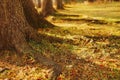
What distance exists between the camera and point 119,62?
8062mm

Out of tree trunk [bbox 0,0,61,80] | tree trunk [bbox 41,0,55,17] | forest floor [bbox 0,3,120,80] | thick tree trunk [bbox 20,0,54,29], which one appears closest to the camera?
forest floor [bbox 0,3,120,80]

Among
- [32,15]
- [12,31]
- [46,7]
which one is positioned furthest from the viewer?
[46,7]

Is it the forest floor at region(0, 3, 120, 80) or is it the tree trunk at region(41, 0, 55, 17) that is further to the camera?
the tree trunk at region(41, 0, 55, 17)

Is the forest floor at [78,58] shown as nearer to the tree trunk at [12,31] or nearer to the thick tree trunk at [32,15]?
the tree trunk at [12,31]

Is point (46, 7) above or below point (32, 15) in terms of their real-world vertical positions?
below

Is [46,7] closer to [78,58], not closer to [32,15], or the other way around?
[32,15]

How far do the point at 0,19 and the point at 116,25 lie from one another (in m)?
7.50

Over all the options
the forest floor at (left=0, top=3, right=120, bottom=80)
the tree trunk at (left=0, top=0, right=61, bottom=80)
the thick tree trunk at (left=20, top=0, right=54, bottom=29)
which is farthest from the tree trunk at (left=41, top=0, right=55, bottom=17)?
the tree trunk at (left=0, top=0, right=61, bottom=80)

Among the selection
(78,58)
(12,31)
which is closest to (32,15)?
(12,31)

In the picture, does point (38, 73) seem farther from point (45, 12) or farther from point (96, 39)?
point (45, 12)

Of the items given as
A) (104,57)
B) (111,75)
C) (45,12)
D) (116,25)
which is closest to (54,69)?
(111,75)

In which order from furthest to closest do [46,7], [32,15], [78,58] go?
[46,7]
[32,15]
[78,58]

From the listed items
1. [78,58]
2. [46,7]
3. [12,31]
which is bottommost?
[46,7]

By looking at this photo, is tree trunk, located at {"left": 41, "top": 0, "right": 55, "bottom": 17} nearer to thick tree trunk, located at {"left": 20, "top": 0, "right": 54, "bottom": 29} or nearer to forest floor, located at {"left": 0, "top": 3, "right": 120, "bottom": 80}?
thick tree trunk, located at {"left": 20, "top": 0, "right": 54, "bottom": 29}
